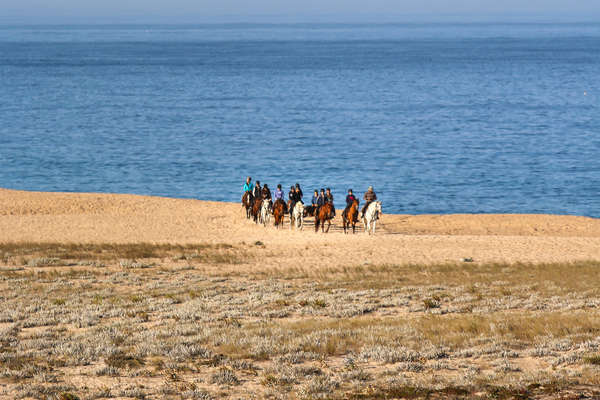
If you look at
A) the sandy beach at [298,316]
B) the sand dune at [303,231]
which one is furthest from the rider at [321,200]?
the sandy beach at [298,316]

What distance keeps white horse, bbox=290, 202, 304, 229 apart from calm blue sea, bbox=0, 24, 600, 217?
11.8 m

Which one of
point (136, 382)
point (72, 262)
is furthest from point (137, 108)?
point (136, 382)

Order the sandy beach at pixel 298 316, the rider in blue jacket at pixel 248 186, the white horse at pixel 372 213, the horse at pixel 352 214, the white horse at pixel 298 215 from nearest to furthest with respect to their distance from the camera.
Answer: the sandy beach at pixel 298 316, the white horse at pixel 372 213, the horse at pixel 352 214, the white horse at pixel 298 215, the rider in blue jacket at pixel 248 186

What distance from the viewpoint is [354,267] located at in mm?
25422

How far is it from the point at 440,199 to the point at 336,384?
3788 centimetres

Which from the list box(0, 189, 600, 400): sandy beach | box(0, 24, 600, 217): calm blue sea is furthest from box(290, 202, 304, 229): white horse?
box(0, 24, 600, 217): calm blue sea

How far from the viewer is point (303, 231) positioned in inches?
1410

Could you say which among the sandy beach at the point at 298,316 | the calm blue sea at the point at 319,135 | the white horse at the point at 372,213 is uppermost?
the sandy beach at the point at 298,316

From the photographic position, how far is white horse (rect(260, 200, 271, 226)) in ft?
120

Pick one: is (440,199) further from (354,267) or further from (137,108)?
(137,108)

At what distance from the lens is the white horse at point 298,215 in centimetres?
3534

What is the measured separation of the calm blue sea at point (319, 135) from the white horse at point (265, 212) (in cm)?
1192

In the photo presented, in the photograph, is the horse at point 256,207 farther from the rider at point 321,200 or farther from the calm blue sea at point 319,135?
the calm blue sea at point 319,135

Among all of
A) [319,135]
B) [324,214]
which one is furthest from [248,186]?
[319,135]
